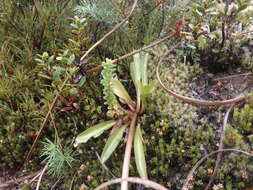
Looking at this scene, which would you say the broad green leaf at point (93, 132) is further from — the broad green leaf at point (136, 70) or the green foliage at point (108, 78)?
the broad green leaf at point (136, 70)

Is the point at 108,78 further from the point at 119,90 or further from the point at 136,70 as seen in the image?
the point at 136,70

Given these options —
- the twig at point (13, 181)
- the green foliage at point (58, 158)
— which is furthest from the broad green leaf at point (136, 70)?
the twig at point (13, 181)

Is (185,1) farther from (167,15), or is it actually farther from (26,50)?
(26,50)

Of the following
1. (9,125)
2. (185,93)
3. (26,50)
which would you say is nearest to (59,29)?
(26,50)

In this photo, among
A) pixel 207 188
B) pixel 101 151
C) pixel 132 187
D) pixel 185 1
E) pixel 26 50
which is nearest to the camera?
pixel 207 188

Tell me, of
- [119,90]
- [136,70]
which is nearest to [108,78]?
[119,90]

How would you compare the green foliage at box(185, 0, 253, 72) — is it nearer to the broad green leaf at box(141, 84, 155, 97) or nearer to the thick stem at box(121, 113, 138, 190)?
the broad green leaf at box(141, 84, 155, 97)
